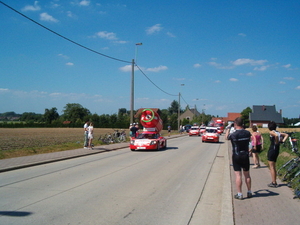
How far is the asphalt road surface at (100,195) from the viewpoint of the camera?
5.11 m

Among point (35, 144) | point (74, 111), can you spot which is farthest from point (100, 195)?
point (74, 111)

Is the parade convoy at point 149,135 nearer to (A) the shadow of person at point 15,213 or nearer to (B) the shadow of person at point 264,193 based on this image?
(B) the shadow of person at point 264,193

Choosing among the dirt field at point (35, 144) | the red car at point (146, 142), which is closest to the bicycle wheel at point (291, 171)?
the red car at point (146, 142)

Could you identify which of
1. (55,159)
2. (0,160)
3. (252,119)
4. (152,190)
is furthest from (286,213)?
(252,119)

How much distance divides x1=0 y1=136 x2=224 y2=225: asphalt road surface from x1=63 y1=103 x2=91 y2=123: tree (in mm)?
127988

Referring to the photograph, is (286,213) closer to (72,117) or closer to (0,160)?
(0,160)

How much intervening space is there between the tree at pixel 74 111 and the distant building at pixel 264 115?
76970mm

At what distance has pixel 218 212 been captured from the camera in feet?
18.6

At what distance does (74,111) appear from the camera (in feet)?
445

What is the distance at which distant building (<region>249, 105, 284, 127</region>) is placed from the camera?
100500 mm

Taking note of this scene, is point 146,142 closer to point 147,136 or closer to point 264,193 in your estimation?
point 147,136

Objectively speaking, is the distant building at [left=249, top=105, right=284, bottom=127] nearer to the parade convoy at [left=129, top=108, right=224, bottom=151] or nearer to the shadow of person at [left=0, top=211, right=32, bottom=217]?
the parade convoy at [left=129, top=108, right=224, bottom=151]

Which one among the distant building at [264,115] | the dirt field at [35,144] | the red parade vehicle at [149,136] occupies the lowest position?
the dirt field at [35,144]

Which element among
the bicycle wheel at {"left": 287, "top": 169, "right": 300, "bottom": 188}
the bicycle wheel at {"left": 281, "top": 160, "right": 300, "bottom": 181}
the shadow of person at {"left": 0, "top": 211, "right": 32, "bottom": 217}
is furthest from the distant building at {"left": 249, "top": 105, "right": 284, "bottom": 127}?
the shadow of person at {"left": 0, "top": 211, "right": 32, "bottom": 217}
